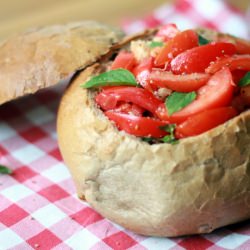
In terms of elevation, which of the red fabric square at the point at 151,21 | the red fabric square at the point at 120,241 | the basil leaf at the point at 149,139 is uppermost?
the basil leaf at the point at 149,139

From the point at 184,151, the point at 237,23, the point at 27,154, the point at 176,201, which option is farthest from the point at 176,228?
the point at 237,23

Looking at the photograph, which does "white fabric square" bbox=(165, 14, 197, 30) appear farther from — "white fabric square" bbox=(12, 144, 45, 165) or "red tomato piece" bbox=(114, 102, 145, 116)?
"red tomato piece" bbox=(114, 102, 145, 116)

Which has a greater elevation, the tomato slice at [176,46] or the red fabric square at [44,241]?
the tomato slice at [176,46]

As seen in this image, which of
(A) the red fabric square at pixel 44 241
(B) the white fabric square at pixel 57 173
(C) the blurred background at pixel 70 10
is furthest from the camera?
(C) the blurred background at pixel 70 10

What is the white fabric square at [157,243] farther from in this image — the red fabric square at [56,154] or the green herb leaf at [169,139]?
the red fabric square at [56,154]

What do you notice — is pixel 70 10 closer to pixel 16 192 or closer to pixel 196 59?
pixel 16 192

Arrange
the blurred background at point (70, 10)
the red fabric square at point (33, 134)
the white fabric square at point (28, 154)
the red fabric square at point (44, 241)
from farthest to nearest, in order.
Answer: the blurred background at point (70, 10) → the red fabric square at point (33, 134) → the white fabric square at point (28, 154) → the red fabric square at point (44, 241)

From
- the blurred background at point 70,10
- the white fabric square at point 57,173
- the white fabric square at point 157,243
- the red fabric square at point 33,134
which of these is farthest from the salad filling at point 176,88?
the blurred background at point 70,10
